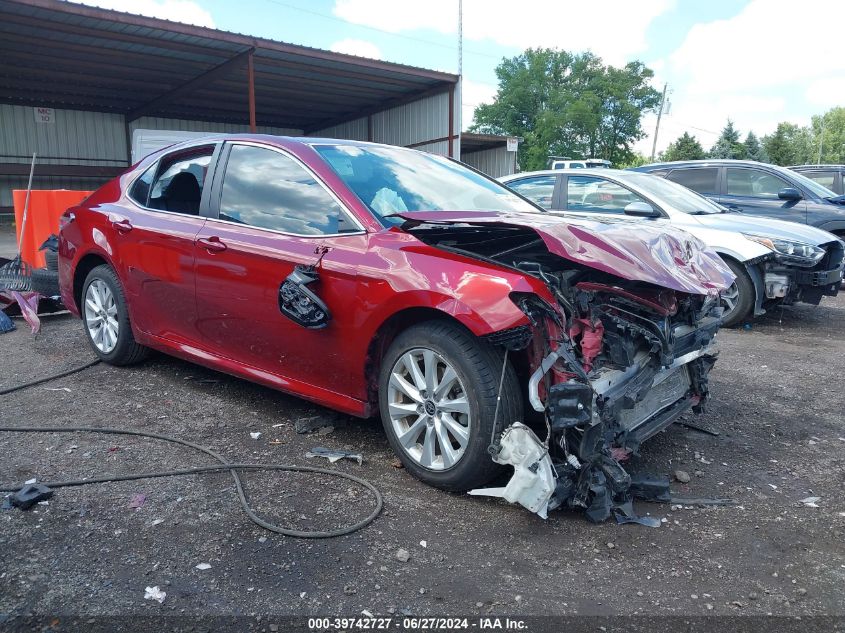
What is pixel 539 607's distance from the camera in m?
2.34

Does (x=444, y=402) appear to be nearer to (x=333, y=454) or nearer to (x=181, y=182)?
(x=333, y=454)

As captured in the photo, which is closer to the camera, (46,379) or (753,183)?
(46,379)

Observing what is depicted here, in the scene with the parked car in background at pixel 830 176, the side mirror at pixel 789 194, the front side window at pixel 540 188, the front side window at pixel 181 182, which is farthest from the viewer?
the parked car in background at pixel 830 176

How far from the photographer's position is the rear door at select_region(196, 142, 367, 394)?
3428 millimetres

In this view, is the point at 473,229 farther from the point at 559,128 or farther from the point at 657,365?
the point at 559,128

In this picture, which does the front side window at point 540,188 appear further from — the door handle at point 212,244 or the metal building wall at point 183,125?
the metal building wall at point 183,125

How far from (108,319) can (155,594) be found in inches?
121

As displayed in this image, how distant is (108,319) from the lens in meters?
4.95

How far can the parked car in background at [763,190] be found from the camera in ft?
28.5

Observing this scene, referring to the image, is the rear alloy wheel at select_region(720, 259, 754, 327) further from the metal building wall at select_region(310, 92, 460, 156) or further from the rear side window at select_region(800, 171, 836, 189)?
the metal building wall at select_region(310, 92, 460, 156)

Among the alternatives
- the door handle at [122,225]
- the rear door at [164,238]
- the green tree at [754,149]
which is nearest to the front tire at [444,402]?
the rear door at [164,238]

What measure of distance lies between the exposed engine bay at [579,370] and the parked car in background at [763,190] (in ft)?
21.3

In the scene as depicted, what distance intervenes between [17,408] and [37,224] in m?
4.68

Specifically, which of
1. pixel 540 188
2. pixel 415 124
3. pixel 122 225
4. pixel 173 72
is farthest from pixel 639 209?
pixel 173 72
